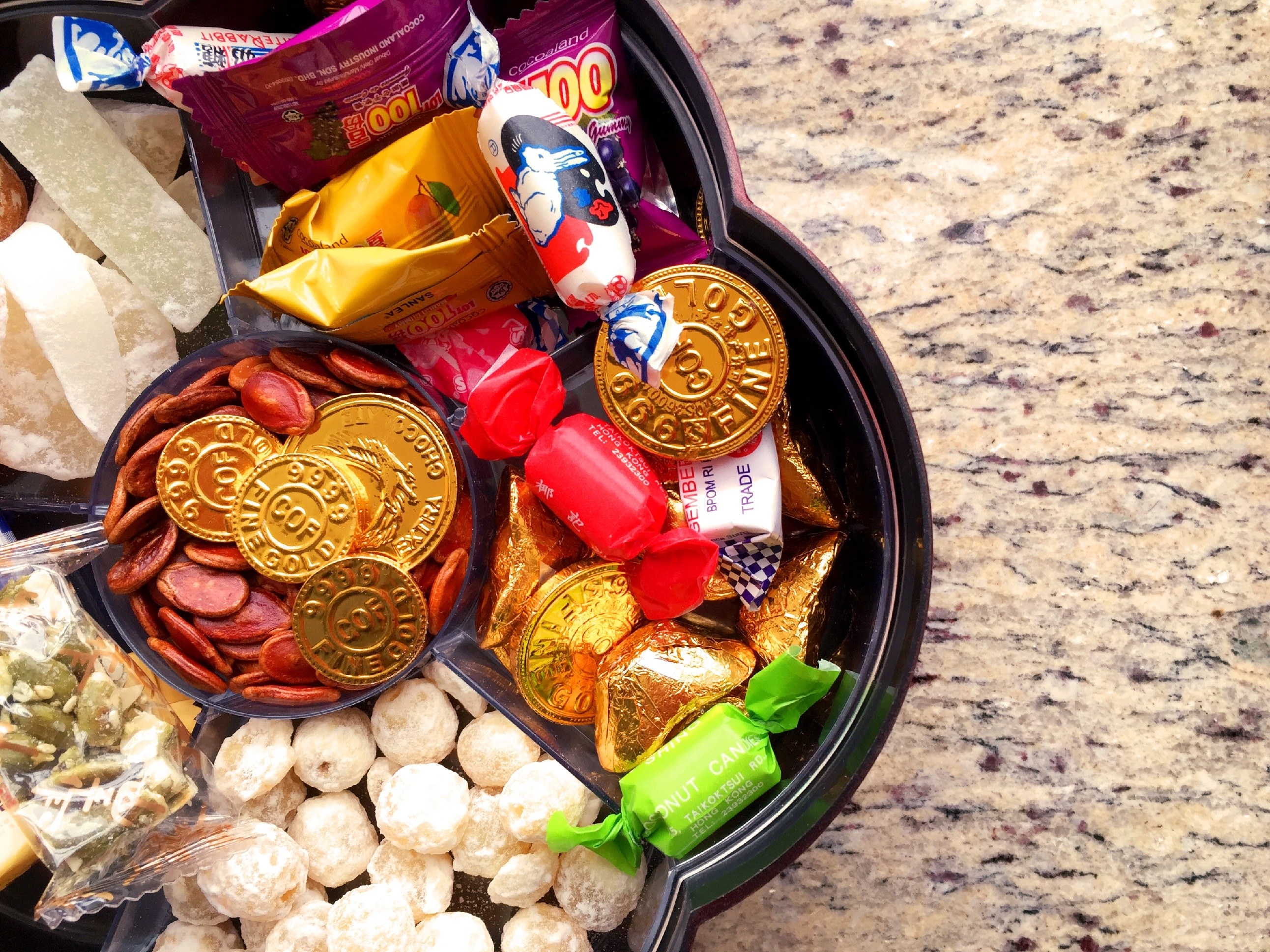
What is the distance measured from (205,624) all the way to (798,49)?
60.0 inches

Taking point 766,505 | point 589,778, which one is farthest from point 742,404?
point 589,778

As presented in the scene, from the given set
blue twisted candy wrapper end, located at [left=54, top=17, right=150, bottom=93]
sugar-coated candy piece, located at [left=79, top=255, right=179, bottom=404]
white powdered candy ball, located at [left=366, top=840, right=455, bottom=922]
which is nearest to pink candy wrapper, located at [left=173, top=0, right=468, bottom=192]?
blue twisted candy wrapper end, located at [left=54, top=17, right=150, bottom=93]

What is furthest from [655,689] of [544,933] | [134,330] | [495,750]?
[134,330]

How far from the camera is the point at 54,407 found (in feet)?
5.09

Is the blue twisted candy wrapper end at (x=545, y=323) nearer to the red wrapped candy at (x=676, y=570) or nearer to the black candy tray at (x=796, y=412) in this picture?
the black candy tray at (x=796, y=412)

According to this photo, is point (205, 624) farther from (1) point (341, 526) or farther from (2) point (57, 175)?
(2) point (57, 175)

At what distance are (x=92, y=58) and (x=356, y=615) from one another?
99 centimetres

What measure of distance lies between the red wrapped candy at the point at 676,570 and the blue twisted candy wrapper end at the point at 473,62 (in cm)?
73

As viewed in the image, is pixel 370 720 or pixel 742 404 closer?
pixel 742 404

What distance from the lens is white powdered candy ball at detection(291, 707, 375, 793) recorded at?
153 centimetres

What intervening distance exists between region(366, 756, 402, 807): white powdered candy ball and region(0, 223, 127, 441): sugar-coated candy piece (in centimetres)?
74

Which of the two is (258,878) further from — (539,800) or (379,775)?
(539,800)

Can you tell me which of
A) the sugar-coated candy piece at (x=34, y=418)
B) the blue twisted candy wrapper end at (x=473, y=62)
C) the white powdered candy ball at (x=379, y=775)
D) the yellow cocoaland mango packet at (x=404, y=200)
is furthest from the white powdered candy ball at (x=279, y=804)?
the blue twisted candy wrapper end at (x=473, y=62)

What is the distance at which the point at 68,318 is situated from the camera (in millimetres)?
1462
